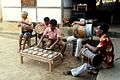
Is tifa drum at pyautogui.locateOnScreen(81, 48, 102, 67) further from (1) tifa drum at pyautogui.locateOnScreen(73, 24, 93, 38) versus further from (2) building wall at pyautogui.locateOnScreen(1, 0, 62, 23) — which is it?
(2) building wall at pyautogui.locateOnScreen(1, 0, 62, 23)

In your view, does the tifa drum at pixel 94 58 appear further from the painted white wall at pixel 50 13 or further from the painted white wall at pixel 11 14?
the painted white wall at pixel 11 14

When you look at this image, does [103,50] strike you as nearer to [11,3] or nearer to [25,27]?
[25,27]

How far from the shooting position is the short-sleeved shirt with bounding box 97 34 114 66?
15.8 feet

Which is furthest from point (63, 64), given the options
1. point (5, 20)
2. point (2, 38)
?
point (5, 20)

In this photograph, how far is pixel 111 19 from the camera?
32.4 ft

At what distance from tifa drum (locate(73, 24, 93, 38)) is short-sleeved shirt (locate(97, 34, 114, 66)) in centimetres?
137

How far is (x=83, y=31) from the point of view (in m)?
6.28

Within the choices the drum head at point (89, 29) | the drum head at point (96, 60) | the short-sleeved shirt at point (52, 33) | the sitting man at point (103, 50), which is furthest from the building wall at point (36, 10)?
the drum head at point (96, 60)

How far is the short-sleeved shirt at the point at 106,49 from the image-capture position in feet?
15.8

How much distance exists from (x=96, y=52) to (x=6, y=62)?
255cm

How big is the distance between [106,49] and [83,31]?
1.48m

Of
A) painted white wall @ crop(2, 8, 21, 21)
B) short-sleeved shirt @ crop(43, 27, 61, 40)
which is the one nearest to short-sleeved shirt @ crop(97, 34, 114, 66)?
short-sleeved shirt @ crop(43, 27, 61, 40)

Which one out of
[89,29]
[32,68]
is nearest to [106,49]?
[89,29]

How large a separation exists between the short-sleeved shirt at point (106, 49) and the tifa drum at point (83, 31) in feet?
4.50
